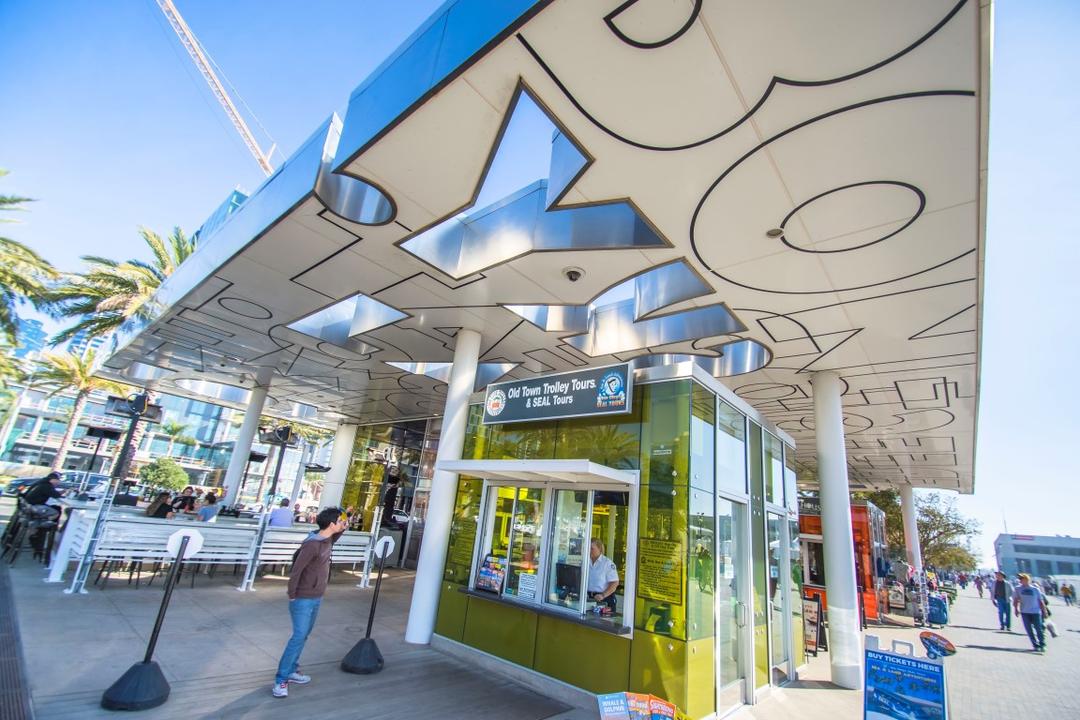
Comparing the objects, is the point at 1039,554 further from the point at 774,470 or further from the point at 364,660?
the point at 364,660

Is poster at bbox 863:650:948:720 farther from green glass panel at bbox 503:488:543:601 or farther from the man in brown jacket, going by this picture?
the man in brown jacket

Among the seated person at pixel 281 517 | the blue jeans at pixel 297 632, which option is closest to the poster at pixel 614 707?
the blue jeans at pixel 297 632

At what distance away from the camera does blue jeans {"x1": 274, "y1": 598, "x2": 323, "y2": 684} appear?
16.5 ft

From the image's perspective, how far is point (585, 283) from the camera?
759 cm

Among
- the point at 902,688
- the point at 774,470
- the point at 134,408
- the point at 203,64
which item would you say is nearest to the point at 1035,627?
the point at 774,470

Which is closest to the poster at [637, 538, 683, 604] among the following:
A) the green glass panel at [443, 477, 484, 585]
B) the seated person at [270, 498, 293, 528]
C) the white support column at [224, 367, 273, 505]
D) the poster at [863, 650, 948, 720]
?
the poster at [863, 650, 948, 720]

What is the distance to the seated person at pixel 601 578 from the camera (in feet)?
20.0

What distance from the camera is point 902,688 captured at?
4496 millimetres

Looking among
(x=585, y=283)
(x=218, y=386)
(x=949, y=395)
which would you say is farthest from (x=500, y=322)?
(x=218, y=386)

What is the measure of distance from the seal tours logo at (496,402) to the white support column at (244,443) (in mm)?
13123

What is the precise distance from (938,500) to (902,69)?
45280 millimetres

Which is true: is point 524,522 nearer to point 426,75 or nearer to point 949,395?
point 426,75

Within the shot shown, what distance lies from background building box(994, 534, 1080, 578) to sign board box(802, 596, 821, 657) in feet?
402

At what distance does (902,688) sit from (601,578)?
122 inches
